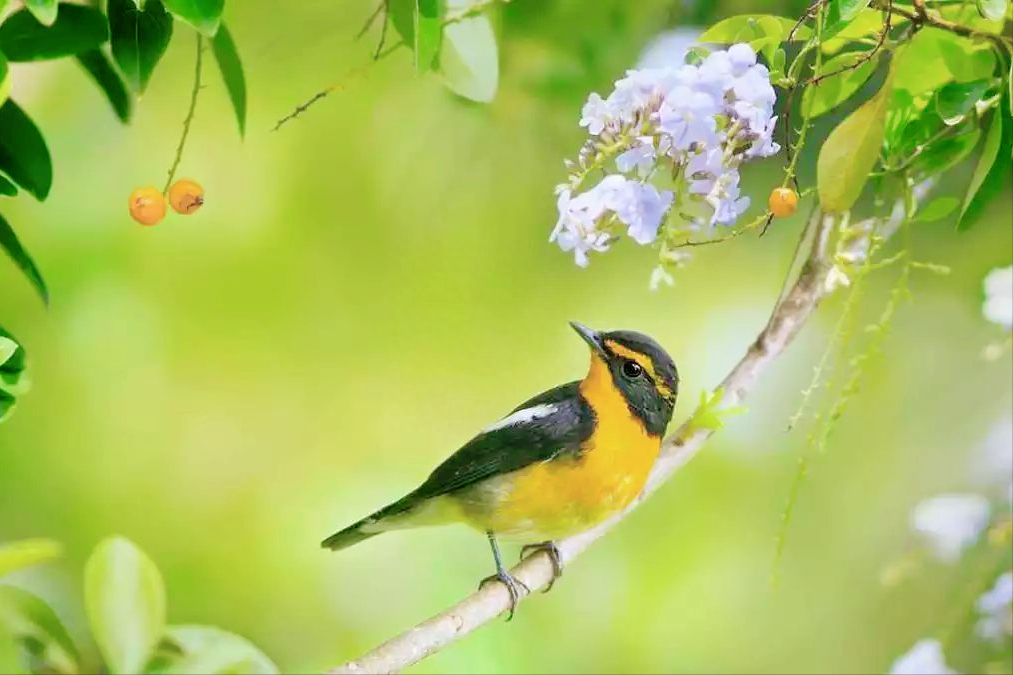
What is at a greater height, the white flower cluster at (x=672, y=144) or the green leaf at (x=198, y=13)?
the green leaf at (x=198, y=13)

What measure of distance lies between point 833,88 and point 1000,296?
1.02 ft

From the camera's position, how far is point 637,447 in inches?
34.6

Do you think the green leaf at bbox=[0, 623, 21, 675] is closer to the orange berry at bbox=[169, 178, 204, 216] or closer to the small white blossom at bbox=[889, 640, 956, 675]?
the orange berry at bbox=[169, 178, 204, 216]

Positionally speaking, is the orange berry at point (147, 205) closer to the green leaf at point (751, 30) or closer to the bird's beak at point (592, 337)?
the bird's beak at point (592, 337)

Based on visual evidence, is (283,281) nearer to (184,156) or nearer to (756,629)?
(184,156)

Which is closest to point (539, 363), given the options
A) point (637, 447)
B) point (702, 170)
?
point (637, 447)

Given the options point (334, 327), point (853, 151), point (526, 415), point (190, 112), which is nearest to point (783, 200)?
point (853, 151)

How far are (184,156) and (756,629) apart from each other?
0.69 metres

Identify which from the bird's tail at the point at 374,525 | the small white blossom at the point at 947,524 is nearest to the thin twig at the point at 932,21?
the small white blossom at the point at 947,524

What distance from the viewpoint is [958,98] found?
0.86m

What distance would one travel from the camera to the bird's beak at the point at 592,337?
89 cm

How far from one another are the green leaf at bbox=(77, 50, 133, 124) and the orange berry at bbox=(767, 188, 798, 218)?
56cm

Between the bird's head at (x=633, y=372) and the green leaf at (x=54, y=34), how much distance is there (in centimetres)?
46

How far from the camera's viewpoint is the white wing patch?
0.88 m
